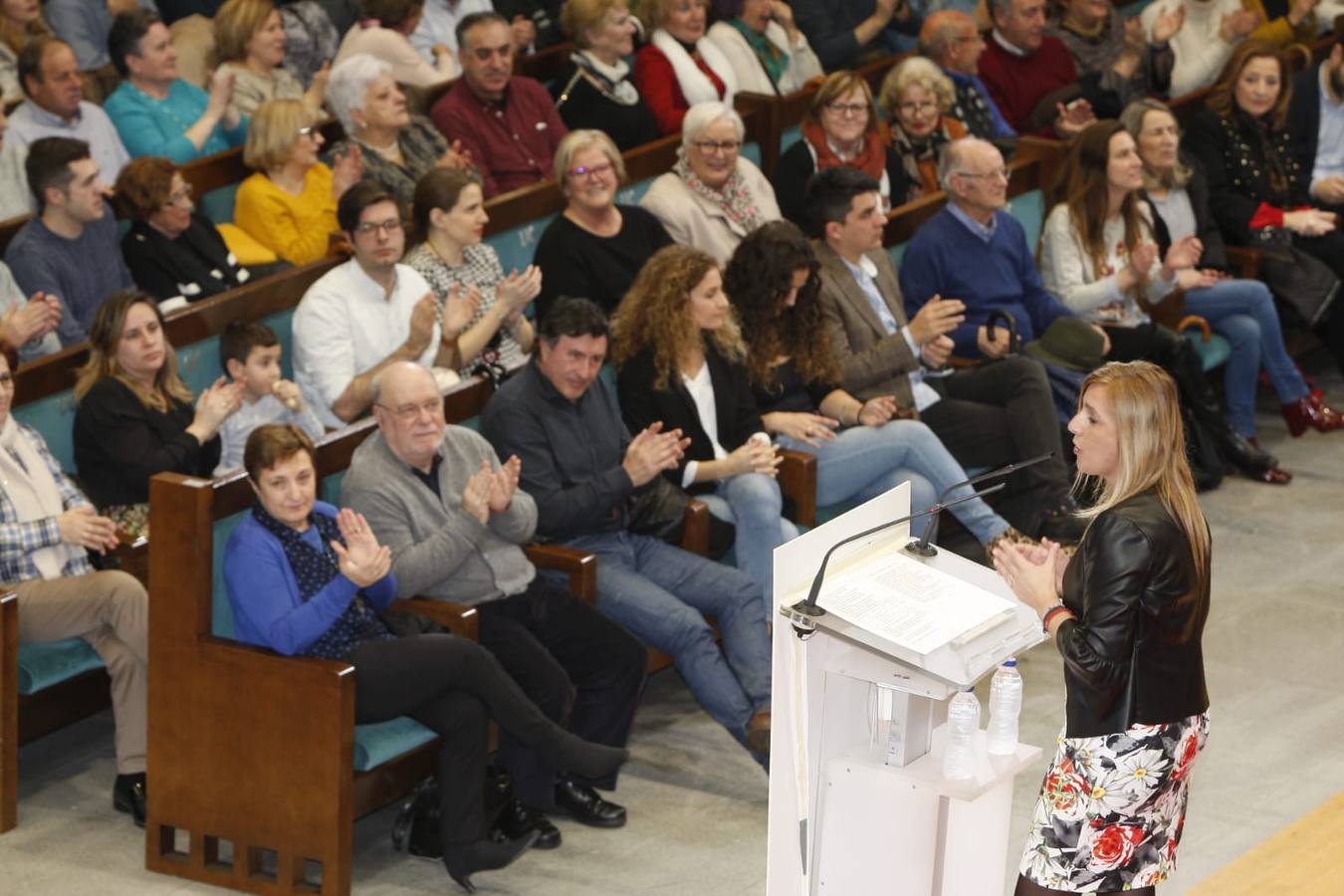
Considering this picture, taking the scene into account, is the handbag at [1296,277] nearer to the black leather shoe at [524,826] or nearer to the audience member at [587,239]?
the audience member at [587,239]

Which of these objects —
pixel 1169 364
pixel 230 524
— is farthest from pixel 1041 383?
pixel 230 524

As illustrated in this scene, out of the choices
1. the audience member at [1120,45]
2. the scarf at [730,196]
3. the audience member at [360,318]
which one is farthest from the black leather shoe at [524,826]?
the audience member at [1120,45]

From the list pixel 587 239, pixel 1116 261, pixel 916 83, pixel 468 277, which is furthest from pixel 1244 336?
pixel 468 277

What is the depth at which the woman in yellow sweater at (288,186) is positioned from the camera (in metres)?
5.00

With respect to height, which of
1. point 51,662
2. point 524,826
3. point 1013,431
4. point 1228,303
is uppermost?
point 1228,303

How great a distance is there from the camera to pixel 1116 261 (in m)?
5.68

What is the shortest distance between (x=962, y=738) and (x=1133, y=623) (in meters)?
0.29

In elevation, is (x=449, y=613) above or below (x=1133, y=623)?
below

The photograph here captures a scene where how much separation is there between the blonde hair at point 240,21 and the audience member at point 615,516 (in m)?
1.78

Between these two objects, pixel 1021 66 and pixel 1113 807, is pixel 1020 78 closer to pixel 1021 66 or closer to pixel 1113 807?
pixel 1021 66

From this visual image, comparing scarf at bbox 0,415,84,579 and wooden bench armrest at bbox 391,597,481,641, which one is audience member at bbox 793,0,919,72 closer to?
wooden bench armrest at bbox 391,597,481,641

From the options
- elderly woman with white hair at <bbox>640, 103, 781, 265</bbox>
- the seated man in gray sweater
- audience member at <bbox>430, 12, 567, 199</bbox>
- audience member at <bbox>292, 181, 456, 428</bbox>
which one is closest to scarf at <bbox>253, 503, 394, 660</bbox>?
the seated man in gray sweater

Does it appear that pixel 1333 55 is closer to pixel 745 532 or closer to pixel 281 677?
pixel 745 532

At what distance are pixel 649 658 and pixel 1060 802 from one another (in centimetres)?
150
